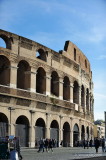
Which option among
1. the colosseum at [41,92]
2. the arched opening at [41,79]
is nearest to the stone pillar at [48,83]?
the colosseum at [41,92]

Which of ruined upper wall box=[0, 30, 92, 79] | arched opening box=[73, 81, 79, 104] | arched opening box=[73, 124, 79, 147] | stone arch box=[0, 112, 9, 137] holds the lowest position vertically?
arched opening box=[73, 124, 79, 147]

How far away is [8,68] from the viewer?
27.5 meters

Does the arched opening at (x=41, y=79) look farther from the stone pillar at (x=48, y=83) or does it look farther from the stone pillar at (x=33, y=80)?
the stone pillar at (x=33, y=80)

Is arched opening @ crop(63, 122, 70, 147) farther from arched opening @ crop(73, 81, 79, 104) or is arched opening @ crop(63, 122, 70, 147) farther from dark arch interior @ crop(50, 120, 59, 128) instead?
arched opening @ crop(73, 81, 79, 104)

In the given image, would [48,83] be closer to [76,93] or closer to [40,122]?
[40,122]

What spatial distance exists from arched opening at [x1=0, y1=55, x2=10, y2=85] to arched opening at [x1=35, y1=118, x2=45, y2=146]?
504 centimetres

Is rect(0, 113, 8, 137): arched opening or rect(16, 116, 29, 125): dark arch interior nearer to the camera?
rect(0, 113, 8, 137): arched opening

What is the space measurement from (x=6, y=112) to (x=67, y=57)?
11169 millimetres

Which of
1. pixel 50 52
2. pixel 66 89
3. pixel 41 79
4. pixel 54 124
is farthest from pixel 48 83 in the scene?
pixel 66 89

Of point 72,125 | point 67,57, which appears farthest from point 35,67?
point 72,125

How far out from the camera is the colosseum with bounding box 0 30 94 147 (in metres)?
27.3

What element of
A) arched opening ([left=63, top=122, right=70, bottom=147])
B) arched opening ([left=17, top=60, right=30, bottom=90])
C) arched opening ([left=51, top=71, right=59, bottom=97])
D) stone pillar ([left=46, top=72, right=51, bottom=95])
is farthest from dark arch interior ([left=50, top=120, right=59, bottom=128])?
arched opening ([left=17, top=60, right=30, bottom=90])

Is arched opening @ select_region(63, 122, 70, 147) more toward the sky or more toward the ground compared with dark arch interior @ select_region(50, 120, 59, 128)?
more toward the ground

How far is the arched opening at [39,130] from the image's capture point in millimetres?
29891
